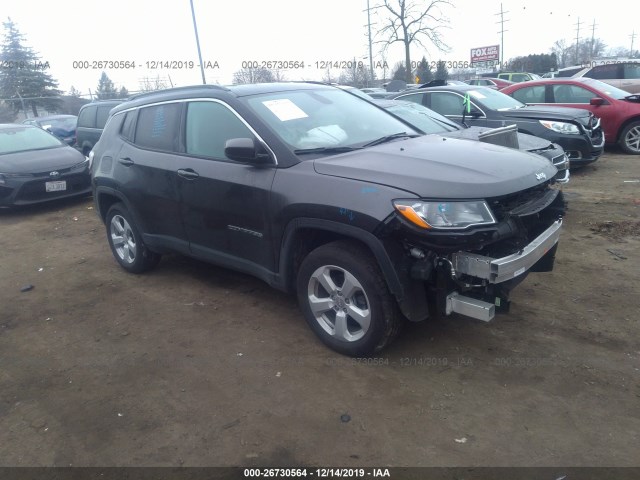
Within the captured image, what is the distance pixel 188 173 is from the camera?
4.52 meters

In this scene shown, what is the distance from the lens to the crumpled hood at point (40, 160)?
903 centimetres

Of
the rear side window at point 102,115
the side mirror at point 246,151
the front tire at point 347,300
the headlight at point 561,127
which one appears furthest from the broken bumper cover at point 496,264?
the rear side window at point 102,115

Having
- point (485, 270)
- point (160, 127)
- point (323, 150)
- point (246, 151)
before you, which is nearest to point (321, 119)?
point (323, 150)

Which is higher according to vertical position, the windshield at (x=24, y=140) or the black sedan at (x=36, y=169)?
the windshield at (x=24, y=140)

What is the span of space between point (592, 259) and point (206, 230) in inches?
145

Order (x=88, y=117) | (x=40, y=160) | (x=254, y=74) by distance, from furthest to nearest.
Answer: (x=254, y=74) → (x=88, y=117) → (x=40, y=160)

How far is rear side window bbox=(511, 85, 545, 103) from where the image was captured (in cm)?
1147

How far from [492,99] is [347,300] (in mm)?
7259

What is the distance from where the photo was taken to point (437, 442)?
2900 millimetres

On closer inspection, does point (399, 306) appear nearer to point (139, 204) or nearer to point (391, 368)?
point (391, 368)

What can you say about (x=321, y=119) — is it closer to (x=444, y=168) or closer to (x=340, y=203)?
(x=340, y=203)

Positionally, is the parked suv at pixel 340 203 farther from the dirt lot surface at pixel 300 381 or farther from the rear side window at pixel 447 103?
the rear side window at pixel 447 103

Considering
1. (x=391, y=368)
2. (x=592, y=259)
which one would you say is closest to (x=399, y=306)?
(x=391, y=368)

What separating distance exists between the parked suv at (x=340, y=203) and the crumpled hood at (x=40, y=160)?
4878 millimetres
